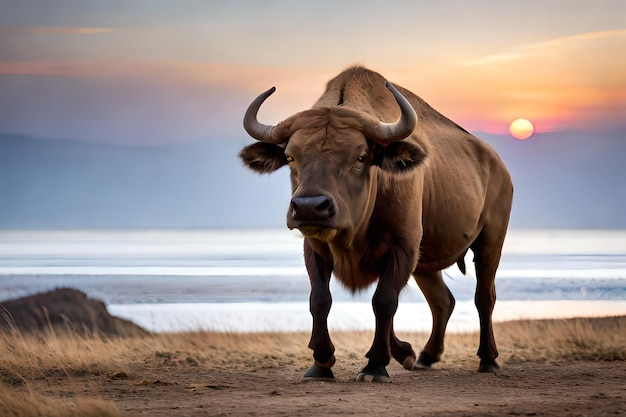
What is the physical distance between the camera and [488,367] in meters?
11.4

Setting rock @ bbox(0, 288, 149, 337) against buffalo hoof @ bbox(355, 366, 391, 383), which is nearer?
buffalo hoof @ bbox(355, 366, 391, 383)

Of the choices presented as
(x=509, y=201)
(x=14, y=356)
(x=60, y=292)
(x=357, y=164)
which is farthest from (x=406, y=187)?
(x=60, y=292)

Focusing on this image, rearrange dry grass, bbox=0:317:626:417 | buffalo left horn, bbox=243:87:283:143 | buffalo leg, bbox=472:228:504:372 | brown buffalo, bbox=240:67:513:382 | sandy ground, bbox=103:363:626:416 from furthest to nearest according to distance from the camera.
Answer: buffalo leg, bbox=472:228:504:372
buffalo left horn, bbox=243:87:283:143
brown buffalo, bbox=240:67:513:382
dry grass, bbox=0:317:626:417
sandy ground, bbox=103:363:626:416

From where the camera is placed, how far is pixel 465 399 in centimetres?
840

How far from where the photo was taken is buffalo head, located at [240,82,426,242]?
8664 millimetres

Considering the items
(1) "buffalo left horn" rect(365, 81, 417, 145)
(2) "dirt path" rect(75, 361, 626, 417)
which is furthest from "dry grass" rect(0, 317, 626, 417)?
(1) "buffalo left horn" rect(365, 81, 417, 145)

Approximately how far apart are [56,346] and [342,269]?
3837 millimetres

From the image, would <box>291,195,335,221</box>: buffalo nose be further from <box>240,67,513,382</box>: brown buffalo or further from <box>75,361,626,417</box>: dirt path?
<box>75,361,626,417</box>: dirt path

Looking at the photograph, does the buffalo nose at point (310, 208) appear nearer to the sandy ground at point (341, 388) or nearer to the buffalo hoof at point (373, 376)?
A: the sandy ground at point (341, 388)

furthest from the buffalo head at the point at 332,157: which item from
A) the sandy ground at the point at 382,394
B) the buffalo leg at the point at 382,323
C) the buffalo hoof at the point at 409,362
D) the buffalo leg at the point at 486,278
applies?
the buffalo leg at the point at 486,278

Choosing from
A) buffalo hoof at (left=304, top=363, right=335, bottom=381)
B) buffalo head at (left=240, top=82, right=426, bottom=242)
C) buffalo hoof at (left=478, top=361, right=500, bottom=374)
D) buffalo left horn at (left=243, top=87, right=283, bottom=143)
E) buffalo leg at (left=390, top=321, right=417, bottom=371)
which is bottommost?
buffalo hoof at (left=304, top=363, right=335, bottom=381)

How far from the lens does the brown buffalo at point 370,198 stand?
29.6 ft

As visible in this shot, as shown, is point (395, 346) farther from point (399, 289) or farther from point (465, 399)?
point (465, 399)

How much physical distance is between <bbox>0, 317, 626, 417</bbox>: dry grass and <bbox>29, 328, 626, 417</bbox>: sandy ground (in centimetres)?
5
